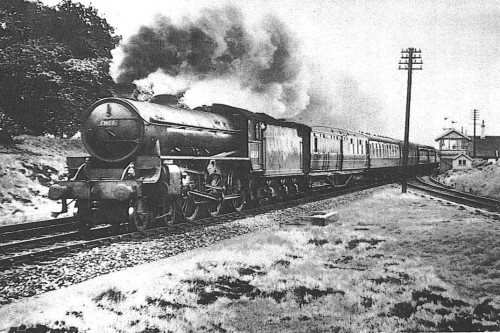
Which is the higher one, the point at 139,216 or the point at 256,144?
the point at 256,144

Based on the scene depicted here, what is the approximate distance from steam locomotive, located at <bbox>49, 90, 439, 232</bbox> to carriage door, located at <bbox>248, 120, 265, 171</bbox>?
26mm

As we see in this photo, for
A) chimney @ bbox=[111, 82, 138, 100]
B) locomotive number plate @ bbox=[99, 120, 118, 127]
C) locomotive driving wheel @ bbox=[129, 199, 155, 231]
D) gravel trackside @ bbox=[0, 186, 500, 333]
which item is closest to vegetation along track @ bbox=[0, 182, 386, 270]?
locomotive driving wheel @ bbox=[129, 199, 155, 231]

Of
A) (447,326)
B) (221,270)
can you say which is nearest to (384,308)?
(447,326)

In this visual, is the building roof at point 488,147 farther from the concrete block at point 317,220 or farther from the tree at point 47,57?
the tree at point 47,57

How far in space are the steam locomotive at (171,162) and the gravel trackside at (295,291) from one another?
71.9 inches

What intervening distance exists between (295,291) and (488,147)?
23400mm

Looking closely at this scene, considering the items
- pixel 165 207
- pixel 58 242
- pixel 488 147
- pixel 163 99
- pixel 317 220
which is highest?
pixel 163 99

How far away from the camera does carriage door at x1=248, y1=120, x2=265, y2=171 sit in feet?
39.3

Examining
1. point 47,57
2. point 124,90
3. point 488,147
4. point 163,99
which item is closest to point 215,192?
point 163,99

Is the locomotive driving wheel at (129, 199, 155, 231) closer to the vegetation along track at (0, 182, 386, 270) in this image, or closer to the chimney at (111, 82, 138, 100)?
the vegetation along track at (0, 182, 386, 270)

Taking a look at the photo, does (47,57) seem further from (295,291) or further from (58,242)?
(295,291)

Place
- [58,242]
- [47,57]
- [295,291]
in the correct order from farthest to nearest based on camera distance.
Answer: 1. [47,57]
2. [58,242]
3. [295,291]

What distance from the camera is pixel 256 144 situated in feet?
40.3

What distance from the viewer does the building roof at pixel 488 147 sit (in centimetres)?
2305
